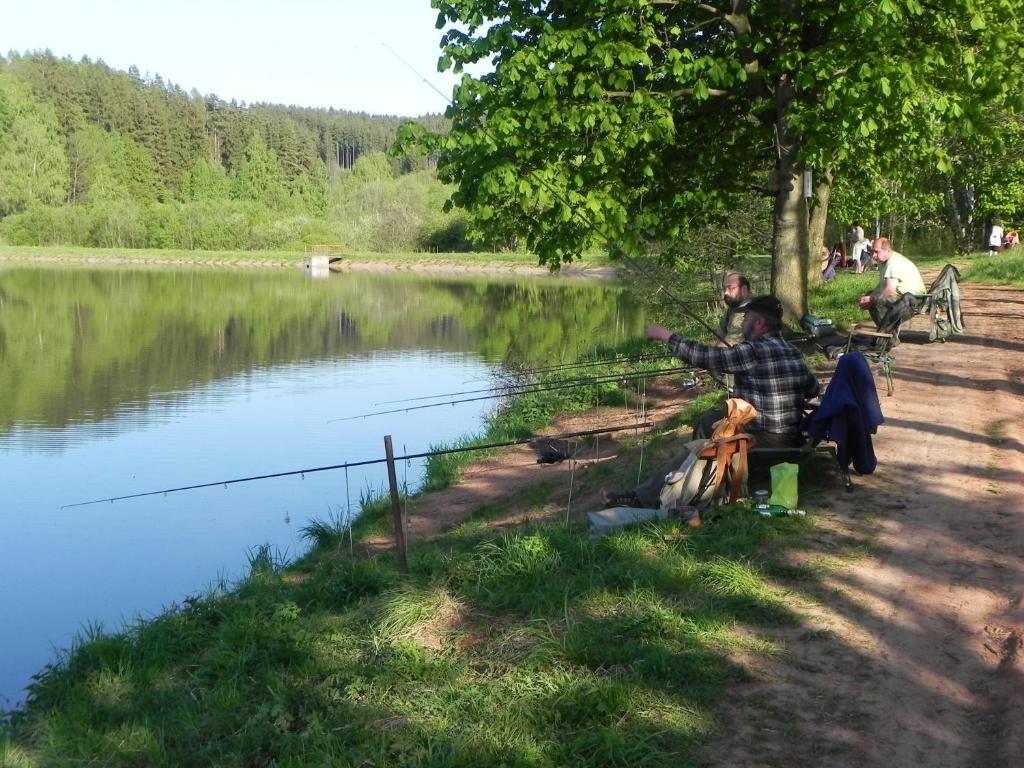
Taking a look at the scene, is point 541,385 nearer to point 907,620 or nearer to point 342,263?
point 907,620

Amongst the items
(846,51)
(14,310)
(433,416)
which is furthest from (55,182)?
(846,51)

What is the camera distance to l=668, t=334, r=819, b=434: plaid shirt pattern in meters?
7.62

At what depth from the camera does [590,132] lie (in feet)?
45.0

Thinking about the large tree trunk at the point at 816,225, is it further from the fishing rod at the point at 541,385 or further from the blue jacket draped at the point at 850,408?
the blue jacket draped at the point at 850,408

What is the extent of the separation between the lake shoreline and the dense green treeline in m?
4.74

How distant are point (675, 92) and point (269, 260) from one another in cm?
7149

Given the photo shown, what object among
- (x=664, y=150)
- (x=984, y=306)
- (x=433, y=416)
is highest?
(x=664, y=150)

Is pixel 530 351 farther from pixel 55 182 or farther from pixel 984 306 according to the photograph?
pixel 55 182

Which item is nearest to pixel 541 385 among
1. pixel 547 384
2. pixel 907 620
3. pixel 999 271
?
pixel 547 384

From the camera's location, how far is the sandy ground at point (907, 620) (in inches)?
180

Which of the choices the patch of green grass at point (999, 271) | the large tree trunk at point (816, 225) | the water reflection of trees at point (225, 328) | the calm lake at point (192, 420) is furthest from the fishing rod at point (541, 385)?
the patch of green grass at point (999, 271)

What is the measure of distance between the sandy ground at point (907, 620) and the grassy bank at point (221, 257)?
221 ft

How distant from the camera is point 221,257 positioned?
82.5m

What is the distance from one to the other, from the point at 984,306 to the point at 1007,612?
1514 centimetres
